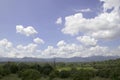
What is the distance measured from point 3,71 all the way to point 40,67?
65.5 feet

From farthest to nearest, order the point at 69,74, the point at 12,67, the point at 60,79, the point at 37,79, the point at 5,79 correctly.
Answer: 1. the point at 12,67
2. the point at 69,74
3. the point at 60,79
4. the point at 5,79
5. the point at 37,79

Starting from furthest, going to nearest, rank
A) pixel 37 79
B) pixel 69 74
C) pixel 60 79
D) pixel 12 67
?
pixel 12 67 → pixel 69 74 → pixel 60 79 → pixel 37 79

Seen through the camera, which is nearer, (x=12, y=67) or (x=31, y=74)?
(x=31, y=74)

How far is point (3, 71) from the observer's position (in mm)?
87250

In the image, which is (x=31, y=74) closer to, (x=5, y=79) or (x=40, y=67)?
(x=5, y=79)

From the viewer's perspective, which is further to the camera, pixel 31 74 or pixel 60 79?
pixel 60 79

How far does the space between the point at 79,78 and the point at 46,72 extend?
39640 millimetres

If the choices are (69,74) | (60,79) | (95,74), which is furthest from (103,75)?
(60,79)

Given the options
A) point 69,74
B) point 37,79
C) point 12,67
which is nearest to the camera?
point 37,79

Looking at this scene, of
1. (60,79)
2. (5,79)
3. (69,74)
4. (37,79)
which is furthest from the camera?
(69,74)

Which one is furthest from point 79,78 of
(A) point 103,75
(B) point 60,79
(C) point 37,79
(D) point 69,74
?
(A) point 103,75

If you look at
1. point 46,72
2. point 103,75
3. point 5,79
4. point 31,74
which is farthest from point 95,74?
point 31,74

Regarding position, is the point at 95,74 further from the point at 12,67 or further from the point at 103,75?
the point at 12,67

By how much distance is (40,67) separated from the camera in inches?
4075
